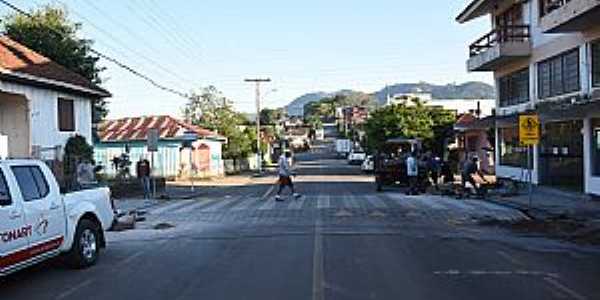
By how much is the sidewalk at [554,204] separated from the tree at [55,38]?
21.5 meters

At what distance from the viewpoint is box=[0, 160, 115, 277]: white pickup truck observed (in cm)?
1038

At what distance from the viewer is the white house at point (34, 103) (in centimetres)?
2675

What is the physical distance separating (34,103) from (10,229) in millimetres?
18475

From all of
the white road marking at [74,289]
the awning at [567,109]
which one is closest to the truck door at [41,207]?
the white road marking at [74,289]

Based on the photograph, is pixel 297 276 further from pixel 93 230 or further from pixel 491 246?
pixel 491 246

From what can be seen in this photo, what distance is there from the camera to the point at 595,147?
25.3 m

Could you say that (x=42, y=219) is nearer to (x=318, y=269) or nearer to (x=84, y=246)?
(x=84, y=246)

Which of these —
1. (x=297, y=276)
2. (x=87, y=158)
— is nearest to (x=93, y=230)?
(x=297, y=276)

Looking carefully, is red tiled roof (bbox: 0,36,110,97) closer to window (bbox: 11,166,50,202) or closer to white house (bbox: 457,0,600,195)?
window (bbox: 11,166,50,202)

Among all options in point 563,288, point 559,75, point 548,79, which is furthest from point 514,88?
point 563,288

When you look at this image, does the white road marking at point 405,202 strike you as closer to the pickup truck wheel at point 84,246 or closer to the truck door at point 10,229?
the pickup truck wheel at point 84,246

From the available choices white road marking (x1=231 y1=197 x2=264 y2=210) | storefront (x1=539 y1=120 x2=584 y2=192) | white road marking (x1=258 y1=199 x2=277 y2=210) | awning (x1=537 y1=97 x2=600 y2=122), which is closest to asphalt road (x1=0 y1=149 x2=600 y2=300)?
white road marking (x1=258 y1=199 x2=277 y2=210)

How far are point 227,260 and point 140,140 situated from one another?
1782 inches

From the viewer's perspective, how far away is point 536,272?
11336mm
